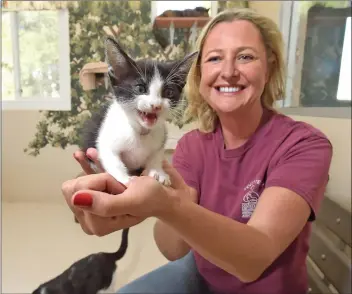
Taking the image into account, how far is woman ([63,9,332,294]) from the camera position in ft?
1.40

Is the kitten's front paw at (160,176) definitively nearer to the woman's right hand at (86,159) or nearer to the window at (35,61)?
the woman's right hand at (86,159)

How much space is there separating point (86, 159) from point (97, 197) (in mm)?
91

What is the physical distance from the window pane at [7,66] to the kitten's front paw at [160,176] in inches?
10.5

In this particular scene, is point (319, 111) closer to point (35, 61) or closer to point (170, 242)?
point (170, 242)

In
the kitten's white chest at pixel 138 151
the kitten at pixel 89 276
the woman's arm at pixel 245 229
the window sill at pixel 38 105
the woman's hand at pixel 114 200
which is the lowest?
the kitten at pixel 89 276

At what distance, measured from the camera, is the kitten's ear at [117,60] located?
0.36 metres

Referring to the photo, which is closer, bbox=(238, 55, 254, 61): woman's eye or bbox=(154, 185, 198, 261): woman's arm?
bbox=(238, 55, 254, 61): woman's eye

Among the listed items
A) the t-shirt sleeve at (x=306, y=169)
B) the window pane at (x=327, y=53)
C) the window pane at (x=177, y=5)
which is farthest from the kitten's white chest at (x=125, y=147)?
the window pane at (x=327, y=53)

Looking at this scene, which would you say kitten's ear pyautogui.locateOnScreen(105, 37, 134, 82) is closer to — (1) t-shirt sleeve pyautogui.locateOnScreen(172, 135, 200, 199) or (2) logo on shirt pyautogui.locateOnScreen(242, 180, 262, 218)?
(1) t-shirt sleeve pyautogui.locateOnScreen(172, 135, 200, 199)

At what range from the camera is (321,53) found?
1200 mm

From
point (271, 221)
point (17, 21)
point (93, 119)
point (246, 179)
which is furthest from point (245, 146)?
point (17, 21)

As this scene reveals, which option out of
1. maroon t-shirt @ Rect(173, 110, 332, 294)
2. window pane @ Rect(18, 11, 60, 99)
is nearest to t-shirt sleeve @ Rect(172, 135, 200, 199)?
maroon t-shirt @ Rect(173, 110, 332, 294)

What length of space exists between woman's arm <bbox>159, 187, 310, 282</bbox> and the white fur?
0.06 meters

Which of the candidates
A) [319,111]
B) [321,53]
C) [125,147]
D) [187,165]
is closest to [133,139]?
[125,147]
